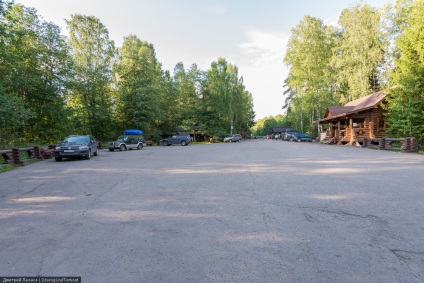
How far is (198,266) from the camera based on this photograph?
270 centimetres

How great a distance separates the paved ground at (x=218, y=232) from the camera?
2.62 meters

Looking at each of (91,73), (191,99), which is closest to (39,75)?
(91,73)

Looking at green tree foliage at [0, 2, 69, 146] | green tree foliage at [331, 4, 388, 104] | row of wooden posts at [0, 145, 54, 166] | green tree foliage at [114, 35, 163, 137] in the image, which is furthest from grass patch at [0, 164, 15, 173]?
green tree foliage at [331, 4, 388, 104]

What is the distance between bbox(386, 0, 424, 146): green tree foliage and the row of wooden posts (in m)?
28.3

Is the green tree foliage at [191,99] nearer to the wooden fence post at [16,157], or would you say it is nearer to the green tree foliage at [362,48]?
the green tree foliage at [362,48]

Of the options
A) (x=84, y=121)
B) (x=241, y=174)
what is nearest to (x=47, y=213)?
(x=241, y=174)

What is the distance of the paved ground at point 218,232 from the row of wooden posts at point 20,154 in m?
7.33

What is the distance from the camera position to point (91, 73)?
3266 centimetres

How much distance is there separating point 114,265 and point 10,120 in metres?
17.4

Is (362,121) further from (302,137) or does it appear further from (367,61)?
(302,137)

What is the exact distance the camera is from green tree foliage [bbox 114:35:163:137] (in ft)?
120

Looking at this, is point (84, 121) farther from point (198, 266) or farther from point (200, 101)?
point (198, 266)

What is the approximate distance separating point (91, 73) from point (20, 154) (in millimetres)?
23350

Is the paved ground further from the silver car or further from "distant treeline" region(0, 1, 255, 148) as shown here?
the silver car
